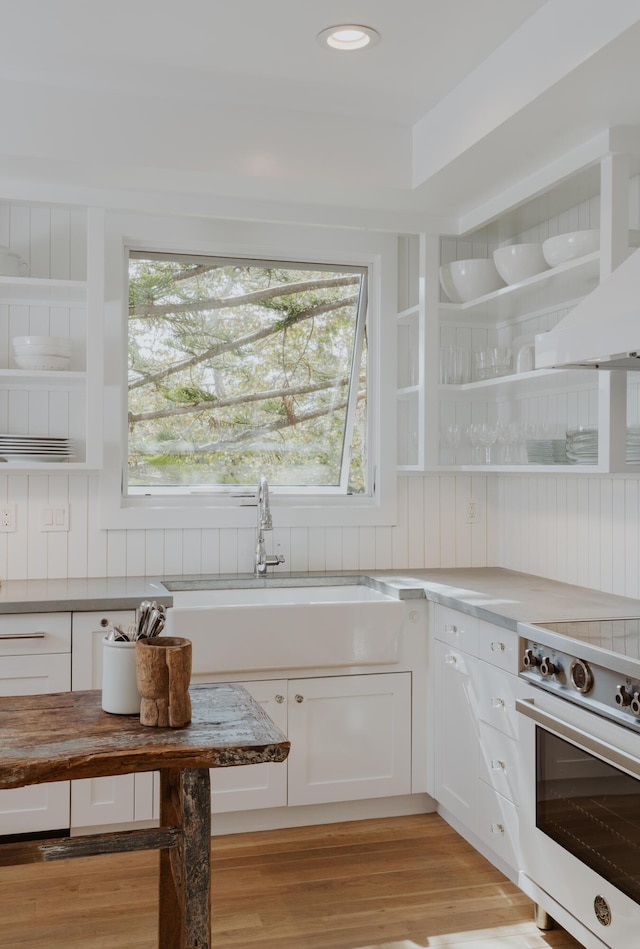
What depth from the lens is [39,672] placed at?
9.80 ft

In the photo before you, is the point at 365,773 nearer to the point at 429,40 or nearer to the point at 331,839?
the point at 331,839

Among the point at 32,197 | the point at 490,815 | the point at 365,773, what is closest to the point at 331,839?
the point at 365,773

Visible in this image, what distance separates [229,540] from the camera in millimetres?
3789

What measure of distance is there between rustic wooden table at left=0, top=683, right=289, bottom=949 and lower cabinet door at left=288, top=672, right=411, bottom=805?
4.26 feet

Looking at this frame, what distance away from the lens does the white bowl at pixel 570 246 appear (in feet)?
9.54

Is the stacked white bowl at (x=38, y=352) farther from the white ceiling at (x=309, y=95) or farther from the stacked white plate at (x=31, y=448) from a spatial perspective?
the white ceiling at (x=309, y=95)

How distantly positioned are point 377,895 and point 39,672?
53.5 inches

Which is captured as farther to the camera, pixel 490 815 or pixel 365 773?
pixel 365 773

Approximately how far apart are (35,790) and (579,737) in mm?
1864

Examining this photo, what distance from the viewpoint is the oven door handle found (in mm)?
2049

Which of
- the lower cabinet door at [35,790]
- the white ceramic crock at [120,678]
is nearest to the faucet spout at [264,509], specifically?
the lower cabinet door at [35,790]

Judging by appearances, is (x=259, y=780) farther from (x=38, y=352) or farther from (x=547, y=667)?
(x=38, y=352)

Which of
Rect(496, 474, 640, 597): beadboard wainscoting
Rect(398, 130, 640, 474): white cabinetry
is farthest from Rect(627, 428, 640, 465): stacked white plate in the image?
Rect(496, 474, 640, 597): beadboard wainscoting

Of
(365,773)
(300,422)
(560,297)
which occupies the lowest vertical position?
(365,773)
